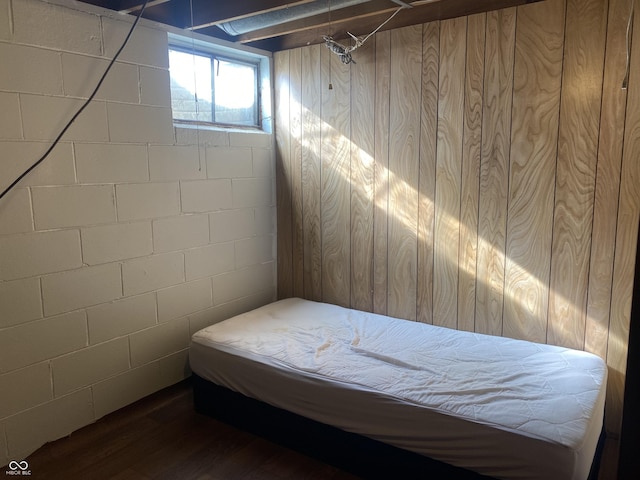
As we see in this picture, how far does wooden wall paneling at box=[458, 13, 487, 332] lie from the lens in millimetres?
2486

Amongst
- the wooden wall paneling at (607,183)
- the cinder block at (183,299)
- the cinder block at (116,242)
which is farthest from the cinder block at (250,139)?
the wooden wall paneling at (607,183)

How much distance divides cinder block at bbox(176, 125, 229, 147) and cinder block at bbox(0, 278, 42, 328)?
1.10 metres

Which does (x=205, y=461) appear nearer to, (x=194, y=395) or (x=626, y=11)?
(x=194, y=395)

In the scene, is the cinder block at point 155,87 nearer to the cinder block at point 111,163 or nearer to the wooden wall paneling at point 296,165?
the cinder block at point 111,163

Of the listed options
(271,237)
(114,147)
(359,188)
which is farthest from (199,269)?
(359,188)

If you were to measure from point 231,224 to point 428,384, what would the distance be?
1.70 meters

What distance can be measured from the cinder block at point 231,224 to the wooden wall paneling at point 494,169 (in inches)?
60.1

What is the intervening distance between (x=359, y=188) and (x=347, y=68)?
748 millimetres

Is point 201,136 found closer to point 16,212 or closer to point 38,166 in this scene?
point 38,166

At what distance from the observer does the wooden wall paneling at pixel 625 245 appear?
2123 millimetres

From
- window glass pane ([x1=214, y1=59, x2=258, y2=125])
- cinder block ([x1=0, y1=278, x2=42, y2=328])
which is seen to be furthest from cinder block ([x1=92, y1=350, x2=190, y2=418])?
window glass pane ([x1=214, y1=59, x2=258, y2=125])

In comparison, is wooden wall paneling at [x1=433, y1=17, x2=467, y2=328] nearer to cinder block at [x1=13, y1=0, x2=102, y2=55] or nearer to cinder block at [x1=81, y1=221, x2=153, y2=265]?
cinder block at [x1=81, y1=221, x2=153, y2=265]

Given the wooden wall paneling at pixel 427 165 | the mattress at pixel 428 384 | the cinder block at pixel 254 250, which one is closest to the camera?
the mattress at pixel 428 384

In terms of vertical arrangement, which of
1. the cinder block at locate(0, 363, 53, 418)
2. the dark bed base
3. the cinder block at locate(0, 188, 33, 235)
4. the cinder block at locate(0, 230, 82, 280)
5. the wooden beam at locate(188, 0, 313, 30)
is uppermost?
the wooden beam at locate(188, 0, 313, 30)
